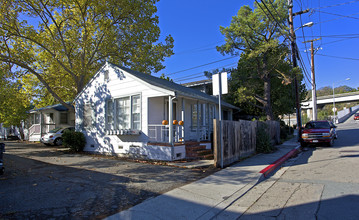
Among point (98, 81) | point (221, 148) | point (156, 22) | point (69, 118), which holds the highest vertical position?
point (156, 22)

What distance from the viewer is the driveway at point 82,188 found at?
178 inches

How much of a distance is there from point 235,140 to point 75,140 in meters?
9.44

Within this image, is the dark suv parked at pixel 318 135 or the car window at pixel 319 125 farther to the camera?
the car window at pixel 319 125

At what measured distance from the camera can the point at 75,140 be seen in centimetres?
1341

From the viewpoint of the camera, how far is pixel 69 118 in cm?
2258

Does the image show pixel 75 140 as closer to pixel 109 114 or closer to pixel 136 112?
pixel 109 114

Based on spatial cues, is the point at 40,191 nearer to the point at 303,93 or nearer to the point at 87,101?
the point at 87,101

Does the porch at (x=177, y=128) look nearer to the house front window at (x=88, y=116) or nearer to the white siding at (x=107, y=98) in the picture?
the white siding at (x=107, y=98)

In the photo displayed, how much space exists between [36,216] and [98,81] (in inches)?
397

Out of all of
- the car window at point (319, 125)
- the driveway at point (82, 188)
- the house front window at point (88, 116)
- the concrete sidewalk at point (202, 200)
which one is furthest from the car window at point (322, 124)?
the house front window at point (88, 116)

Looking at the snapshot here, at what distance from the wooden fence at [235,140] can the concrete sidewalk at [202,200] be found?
1308 millimetres

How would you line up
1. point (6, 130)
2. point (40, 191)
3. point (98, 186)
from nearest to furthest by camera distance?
1. point (40, 191)
2. point (98, 186)
3. point (6, 130)

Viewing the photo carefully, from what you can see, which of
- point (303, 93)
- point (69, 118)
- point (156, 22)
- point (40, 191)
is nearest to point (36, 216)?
point (40, 191)

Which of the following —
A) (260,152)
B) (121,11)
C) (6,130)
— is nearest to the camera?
(260,152)
